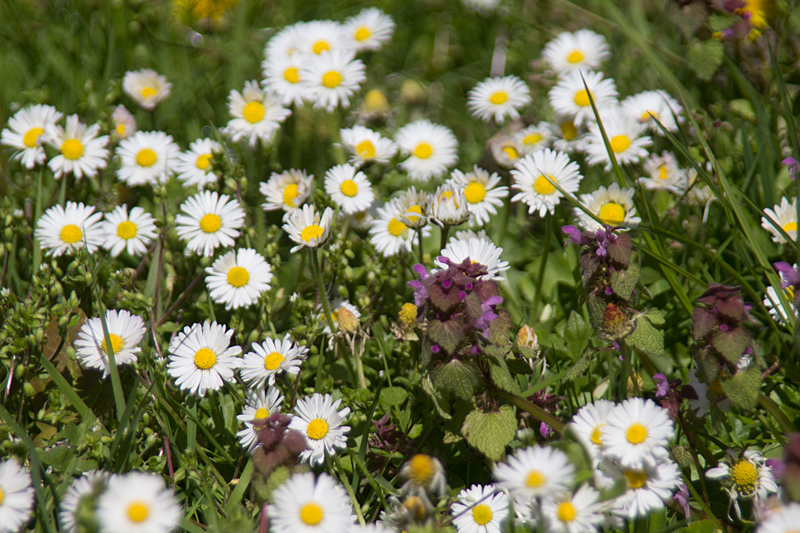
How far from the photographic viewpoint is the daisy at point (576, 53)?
378 cm

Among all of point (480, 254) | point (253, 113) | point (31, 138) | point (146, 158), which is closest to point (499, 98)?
point (253, 113)

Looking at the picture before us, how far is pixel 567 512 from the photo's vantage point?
5.57ft

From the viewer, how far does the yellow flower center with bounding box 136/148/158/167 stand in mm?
3315

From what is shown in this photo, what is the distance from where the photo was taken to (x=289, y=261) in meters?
3.17

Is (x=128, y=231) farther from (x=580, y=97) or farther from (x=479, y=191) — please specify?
(x=580, y=97)

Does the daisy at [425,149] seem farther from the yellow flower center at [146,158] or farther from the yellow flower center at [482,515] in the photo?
the yellow flower center at [482,515]

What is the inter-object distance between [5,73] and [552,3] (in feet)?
12.4

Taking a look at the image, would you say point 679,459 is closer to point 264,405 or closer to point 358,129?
point 264,405

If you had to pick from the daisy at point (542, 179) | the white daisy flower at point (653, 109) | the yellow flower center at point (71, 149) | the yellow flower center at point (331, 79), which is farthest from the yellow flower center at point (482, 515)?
the yellow flower center at point (71, 149)

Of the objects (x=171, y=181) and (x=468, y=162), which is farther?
(x=468, y=162)

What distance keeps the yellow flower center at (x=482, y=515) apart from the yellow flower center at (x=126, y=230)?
1.97 metres

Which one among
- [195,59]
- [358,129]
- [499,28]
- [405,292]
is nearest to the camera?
[405,292]

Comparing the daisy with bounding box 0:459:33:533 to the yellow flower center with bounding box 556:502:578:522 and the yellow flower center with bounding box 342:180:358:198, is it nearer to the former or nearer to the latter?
the yellow flower center with bounding box 556:502:578:522

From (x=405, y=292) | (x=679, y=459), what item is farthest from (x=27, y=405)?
(x=679, y=459)
